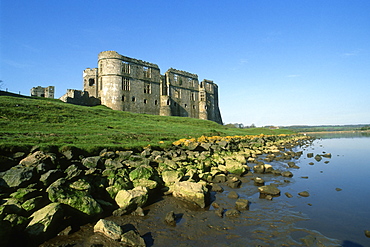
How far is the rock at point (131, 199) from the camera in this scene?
695 cm

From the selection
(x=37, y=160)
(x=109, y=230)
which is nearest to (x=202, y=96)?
(x=37, y=160)

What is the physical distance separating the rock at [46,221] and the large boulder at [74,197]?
38 cm

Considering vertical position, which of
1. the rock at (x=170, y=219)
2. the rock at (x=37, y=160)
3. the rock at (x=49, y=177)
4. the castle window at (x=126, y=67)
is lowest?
the rock at (x=170, y=219)

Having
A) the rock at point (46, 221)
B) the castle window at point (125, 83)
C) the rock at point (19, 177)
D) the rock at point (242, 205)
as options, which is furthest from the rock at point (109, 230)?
the castle window at point (125, 83)

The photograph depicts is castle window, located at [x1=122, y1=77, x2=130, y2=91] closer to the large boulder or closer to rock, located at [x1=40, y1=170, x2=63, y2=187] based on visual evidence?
rock, located at [x1=40, y1=170, x2=63, y2=187]

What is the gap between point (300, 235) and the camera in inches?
217

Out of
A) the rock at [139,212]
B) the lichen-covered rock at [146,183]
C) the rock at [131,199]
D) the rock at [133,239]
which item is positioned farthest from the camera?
the lichen-covered rock at [146,183]

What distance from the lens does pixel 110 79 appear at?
156ft

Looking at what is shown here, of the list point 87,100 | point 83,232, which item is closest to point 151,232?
point 83,232

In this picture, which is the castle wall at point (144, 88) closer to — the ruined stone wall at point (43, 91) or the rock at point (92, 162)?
the ruined stone wall at point (43, 91)

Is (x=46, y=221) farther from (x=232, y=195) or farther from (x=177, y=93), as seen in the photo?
(x=177, y=93)

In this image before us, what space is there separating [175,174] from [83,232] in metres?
4.51

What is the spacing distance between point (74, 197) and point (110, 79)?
45495 mm

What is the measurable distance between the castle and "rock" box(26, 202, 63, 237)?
42.5m
